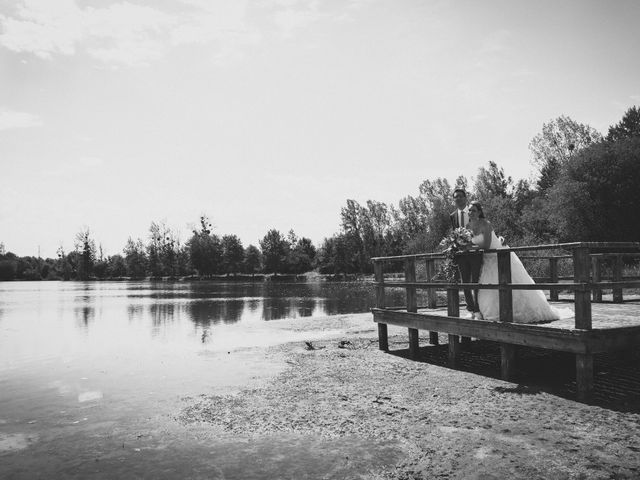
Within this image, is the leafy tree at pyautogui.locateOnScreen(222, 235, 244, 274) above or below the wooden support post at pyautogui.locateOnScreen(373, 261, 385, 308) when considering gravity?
above

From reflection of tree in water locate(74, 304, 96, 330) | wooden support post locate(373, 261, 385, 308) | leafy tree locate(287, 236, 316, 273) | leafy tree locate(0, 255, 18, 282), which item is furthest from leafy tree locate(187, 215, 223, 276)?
wooden support post locate(373, 261, 385, 308)

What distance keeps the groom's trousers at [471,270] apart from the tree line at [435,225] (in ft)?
135

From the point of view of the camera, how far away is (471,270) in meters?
10.6

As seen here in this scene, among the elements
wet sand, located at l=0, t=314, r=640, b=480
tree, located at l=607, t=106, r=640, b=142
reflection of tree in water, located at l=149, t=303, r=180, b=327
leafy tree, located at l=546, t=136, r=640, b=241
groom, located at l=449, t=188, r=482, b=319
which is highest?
tree, located at l=607, t=106, r=640, b=142

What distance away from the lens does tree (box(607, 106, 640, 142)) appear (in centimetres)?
6053

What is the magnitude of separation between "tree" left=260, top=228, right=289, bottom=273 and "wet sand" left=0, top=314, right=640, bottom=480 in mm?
107581

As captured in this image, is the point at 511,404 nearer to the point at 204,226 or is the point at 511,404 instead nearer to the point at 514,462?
the point at 514,462

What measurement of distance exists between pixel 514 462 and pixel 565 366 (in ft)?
18.4

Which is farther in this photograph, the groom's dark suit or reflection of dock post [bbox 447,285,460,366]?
reflection of dock post [bbox 447,285,460,366]

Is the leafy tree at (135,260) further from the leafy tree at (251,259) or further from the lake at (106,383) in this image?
the lake at (106,383)

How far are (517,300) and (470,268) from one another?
4.25ft

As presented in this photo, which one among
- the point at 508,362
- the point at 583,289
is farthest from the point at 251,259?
the point at 583,289

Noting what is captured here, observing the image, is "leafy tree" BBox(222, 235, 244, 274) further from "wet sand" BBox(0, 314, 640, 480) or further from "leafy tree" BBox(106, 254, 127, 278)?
"wet sand" BBox(0, 314, 640, 480)

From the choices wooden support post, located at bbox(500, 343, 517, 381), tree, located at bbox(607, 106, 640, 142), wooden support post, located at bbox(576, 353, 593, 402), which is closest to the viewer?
wooden support post, located at bbox(576, 353, 593, 402)
